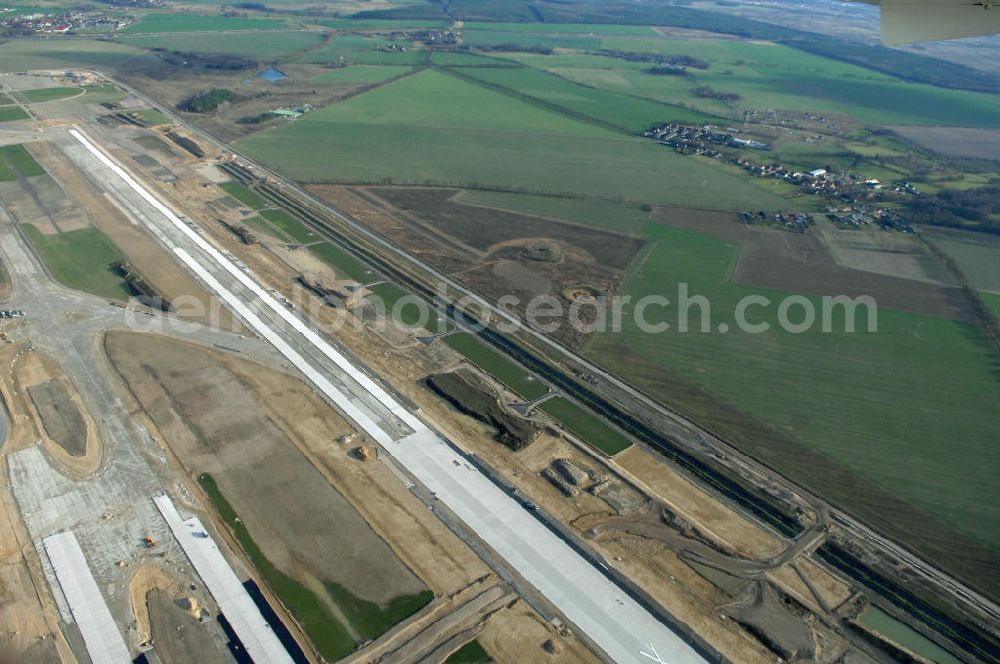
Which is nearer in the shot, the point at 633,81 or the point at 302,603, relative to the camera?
the point at 302,603

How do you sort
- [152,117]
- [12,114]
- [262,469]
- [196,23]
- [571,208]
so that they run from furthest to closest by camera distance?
[196,23]
[152,117]
[12,114]
[571,208]
[262,469]

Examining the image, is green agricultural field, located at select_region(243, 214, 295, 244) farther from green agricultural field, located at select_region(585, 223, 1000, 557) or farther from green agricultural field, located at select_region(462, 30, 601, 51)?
green agricultural field, located at select_region(462, 30, 601, 51)

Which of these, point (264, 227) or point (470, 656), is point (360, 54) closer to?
point (264, 227)

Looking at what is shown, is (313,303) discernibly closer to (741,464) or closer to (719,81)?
(741,464)

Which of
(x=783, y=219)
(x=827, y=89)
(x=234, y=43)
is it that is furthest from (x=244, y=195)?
(x=827, y=89)

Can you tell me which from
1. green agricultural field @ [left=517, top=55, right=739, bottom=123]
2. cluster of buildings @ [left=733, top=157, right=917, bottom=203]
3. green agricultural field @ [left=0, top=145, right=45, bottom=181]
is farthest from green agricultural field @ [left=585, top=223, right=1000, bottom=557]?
green agricultural field @ [left=517, top=55, right=739, bottom=123]

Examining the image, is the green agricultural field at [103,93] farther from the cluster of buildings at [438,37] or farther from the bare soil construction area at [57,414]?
the bare soil construction area at [57,414]

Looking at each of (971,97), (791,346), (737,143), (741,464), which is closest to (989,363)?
(791,346)
